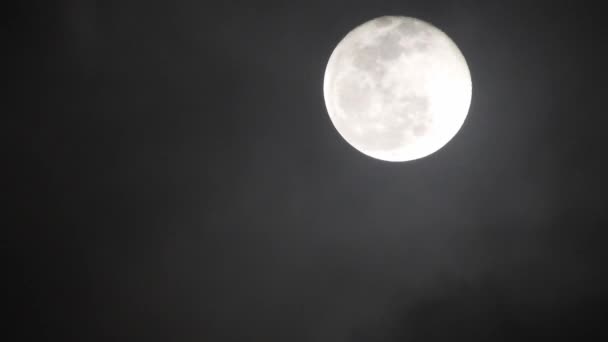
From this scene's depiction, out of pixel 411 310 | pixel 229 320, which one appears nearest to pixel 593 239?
pixel 411 310

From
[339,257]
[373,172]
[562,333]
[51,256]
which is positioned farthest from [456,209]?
[51,256]

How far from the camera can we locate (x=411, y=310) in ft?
20.3

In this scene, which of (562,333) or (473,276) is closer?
(473,276)

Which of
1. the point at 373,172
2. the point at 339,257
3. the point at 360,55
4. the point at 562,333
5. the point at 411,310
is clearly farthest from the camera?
the point at 562,333

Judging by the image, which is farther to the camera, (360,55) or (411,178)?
(411,178)

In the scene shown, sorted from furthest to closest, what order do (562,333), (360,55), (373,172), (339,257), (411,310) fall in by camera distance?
(562,333) < (411,310) < (339,257) < (373,172) < (360,55)

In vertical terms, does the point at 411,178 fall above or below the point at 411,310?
above

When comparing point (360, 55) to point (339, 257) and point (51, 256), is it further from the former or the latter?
point (51, 256)

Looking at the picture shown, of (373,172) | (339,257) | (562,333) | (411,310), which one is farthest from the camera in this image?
(562,333)

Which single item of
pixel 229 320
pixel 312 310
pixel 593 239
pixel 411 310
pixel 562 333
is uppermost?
pixel 593 239

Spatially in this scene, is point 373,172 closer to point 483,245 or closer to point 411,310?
point 483,245

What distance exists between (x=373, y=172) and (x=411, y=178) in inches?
18.6

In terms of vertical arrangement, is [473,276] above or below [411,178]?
below

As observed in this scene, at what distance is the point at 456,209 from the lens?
5379 mm
